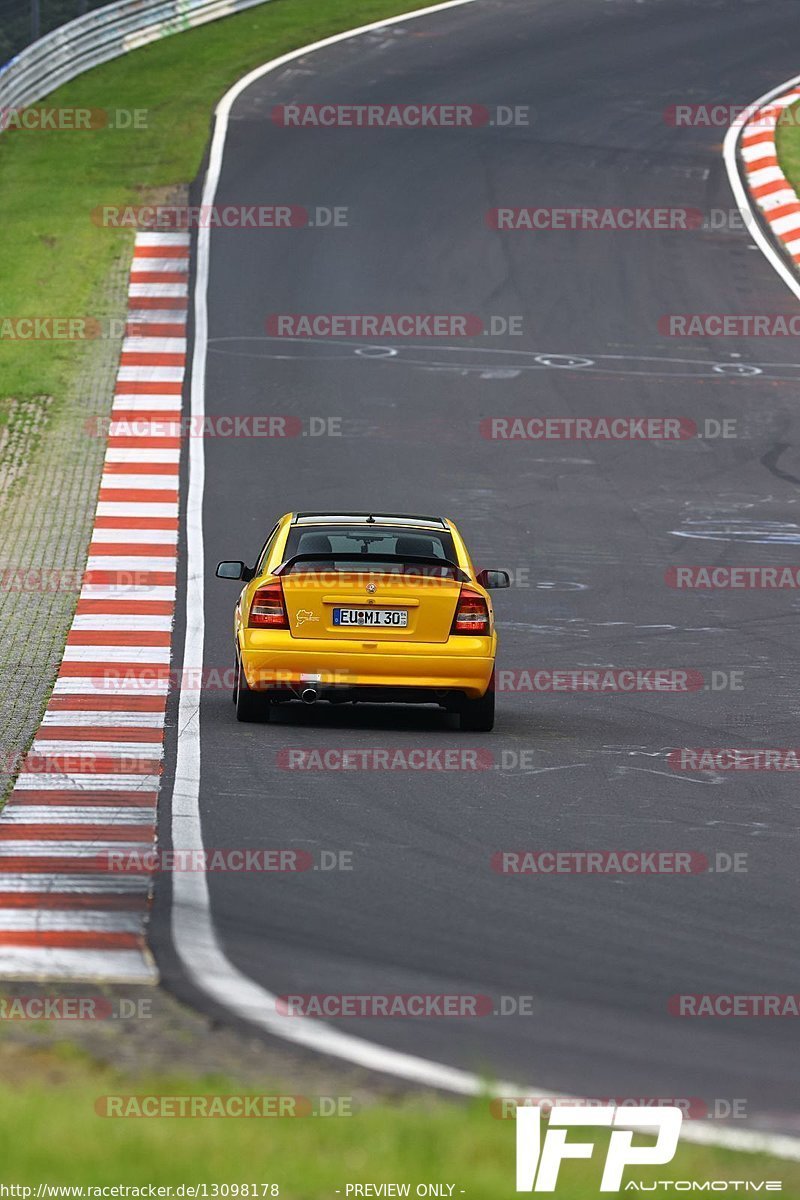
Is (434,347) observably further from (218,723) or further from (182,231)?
(218,723)

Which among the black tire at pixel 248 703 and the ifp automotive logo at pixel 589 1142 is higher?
the black tire at pixel 248 703

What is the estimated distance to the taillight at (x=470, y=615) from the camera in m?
13.0

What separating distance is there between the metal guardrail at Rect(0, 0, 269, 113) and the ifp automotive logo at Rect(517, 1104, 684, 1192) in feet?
100

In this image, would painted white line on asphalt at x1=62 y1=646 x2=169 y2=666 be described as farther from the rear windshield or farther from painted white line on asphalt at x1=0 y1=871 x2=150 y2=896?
painted white line on asphalt at x1=0 y1=871 x2=150 y2=896

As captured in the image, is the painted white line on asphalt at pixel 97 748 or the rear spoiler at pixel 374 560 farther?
the rear spoiler at pixel 374 560

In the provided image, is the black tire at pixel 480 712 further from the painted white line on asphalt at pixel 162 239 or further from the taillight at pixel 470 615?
the painted white line on asphalt at pixel 162 239

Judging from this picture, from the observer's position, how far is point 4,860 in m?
9.31

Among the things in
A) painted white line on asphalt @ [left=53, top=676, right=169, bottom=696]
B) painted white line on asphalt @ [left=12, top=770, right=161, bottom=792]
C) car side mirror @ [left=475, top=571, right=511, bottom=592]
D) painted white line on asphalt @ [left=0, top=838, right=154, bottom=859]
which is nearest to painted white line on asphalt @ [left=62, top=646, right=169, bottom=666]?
painted white line on asphalt @ [left=53, top=676, right=169, bottom=696]

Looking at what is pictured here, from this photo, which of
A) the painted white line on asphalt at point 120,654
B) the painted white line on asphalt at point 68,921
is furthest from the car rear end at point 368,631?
the painted white line on asphalt at point 68,921

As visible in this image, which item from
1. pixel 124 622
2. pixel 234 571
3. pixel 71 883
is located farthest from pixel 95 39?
pixel 71 883

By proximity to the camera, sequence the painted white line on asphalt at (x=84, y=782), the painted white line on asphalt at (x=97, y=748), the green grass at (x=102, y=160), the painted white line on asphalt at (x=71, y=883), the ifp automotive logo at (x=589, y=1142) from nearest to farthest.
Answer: the ifp automotive logo at (x=589, y=1142)
the painted white line on asphalt at (x=71, y=883)
the painted white line on asphalt at (x=84, y=782)
the painted white line on asphalt at (x=97, y=748)
the green grass at (x=102, y=160)

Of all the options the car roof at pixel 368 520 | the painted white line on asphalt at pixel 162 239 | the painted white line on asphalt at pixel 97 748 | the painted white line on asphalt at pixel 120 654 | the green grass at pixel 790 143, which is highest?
the green grass at pixel 790 143

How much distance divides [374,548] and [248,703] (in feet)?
4.58

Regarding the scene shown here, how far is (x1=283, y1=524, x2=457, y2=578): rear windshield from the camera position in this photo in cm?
1312
